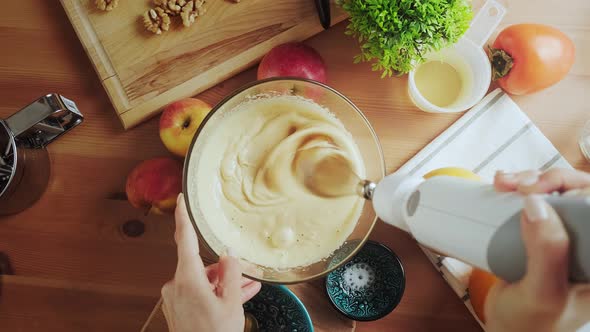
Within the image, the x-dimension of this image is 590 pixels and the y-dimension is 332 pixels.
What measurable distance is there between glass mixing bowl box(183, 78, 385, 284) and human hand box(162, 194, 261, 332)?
7 cm

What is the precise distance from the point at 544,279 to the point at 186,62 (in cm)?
79

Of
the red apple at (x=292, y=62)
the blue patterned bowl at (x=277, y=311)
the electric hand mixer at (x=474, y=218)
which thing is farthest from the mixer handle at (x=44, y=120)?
the electric hand mixer at (x=474, y=218)

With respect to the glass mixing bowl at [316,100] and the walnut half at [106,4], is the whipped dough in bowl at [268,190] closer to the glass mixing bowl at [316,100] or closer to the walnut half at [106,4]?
the glass mixing bowl at [316,100]

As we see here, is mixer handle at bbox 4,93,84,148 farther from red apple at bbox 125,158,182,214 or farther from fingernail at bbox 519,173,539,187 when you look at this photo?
fingernail at bbox 519,173,539,187

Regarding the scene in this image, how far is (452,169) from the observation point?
90 centimetres

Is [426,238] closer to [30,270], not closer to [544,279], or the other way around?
[544,279]

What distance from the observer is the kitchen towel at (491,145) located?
3.24 ft

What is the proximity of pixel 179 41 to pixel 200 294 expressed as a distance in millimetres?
548

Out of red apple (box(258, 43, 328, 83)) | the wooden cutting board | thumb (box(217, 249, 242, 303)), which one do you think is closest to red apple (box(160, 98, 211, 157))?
the wooden cutting board

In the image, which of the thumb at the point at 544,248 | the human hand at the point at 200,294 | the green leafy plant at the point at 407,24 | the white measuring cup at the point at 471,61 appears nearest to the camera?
the thumb at the point at 544,248

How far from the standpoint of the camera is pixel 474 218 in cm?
52

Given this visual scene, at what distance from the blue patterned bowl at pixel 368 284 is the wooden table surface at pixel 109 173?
5 cm

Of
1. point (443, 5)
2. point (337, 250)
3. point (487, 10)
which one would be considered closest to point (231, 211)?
point (337, 250)

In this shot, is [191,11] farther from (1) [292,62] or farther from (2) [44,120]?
(2) [44,120]
